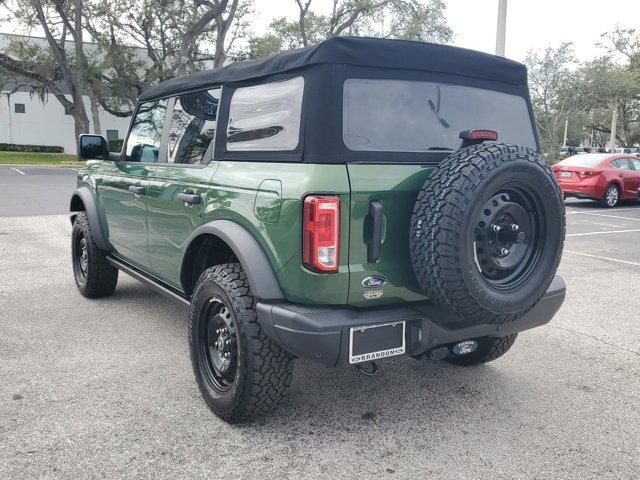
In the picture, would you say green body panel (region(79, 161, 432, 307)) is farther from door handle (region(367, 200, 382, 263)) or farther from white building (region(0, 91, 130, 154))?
white building (region(0, 91, 130, 154))

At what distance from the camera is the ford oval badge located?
8.76ft

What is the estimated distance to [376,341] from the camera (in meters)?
2.66

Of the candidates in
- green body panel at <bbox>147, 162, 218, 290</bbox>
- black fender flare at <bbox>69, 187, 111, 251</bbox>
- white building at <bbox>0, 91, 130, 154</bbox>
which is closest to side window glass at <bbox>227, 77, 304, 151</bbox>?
green body panel at <bbox>147, 162, 218, 290</bbox>

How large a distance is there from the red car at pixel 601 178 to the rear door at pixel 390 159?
478 inches

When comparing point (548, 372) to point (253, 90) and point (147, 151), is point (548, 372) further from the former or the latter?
point (147, 151)

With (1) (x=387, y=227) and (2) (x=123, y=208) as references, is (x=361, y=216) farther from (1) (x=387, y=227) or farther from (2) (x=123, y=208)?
(2) (x=123, y=208)

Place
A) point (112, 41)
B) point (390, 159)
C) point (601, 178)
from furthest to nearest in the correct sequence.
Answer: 1. point (112, 41)
2. point (601, 178)
3. point (390, 159)

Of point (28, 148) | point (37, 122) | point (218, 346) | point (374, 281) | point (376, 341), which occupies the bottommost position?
point (218, 346)

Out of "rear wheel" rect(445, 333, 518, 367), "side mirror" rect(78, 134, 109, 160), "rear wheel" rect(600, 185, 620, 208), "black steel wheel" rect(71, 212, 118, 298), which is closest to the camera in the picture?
"rear wheel" rect(445, 333, 518, 367)

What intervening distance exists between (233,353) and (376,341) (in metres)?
0.81

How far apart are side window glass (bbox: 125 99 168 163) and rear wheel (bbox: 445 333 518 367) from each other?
2596 mm

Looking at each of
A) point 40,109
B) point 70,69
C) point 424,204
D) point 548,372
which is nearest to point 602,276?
point 548,372

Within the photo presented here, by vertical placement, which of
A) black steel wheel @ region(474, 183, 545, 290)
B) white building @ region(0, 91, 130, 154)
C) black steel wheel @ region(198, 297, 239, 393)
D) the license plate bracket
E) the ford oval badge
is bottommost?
black steel wheel @ region(198, 297, 239, 393)

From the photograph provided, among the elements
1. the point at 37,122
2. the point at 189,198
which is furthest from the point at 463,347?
the point at 37,122
